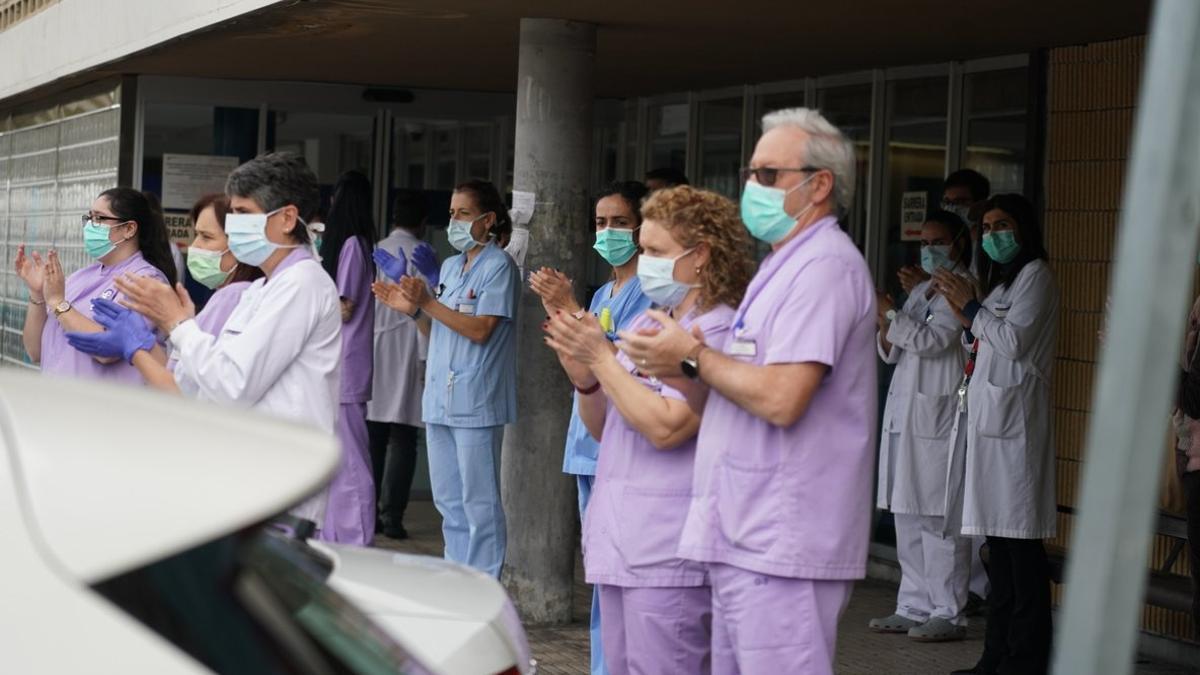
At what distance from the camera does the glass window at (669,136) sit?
1337 centimetres

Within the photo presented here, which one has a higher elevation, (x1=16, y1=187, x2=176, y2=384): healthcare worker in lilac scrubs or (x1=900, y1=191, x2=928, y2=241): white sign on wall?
(x1=900, y1=191, x2=928, y2=241): white sign on wall

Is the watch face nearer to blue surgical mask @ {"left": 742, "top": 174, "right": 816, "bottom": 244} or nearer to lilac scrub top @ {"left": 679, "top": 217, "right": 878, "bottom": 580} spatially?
lilac scrub top @ {"left": 679, "top": 217, "right": 878, "bottom": 580}

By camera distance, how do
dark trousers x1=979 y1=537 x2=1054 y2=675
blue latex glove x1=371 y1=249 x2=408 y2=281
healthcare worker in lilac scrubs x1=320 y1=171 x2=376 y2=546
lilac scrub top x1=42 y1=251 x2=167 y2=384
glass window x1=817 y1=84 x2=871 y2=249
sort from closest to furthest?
dark trousers x1=979 y1=537 x2=1054 y2=675 < lilac scrub top x1=42 y1=251 x2=167 y2=384 < blue latex glove x1=371 y1=249 x2=408 y2=281 < healthcare worker in lilac scrubs x1=320 y1=171 x2=376 y2=546 < glass window x1=817 y1=84 x2=871 y2=249

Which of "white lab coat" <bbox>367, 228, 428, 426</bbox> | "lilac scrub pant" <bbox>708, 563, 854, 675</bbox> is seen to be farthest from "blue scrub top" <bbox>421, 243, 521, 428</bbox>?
"lilac scrub pant" <bbox>708, 563, 854, 675</bbox>

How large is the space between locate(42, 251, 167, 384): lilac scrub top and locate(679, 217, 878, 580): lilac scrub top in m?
3.54

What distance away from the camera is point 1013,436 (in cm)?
780

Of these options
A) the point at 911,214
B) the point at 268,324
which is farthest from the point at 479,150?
the point at 268,324

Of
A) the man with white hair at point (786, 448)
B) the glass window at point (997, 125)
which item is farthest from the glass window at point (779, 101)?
the man with white hair at point (786, 448)

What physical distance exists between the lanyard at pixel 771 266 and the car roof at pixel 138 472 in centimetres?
246

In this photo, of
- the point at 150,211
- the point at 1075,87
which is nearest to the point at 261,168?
the point at 150,211

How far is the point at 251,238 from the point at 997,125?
5108 mm

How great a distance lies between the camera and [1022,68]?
9.84 metres

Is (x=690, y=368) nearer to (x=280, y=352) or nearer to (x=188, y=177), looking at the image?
(x=280, y=352)

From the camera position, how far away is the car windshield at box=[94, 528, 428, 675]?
6.40 ft
